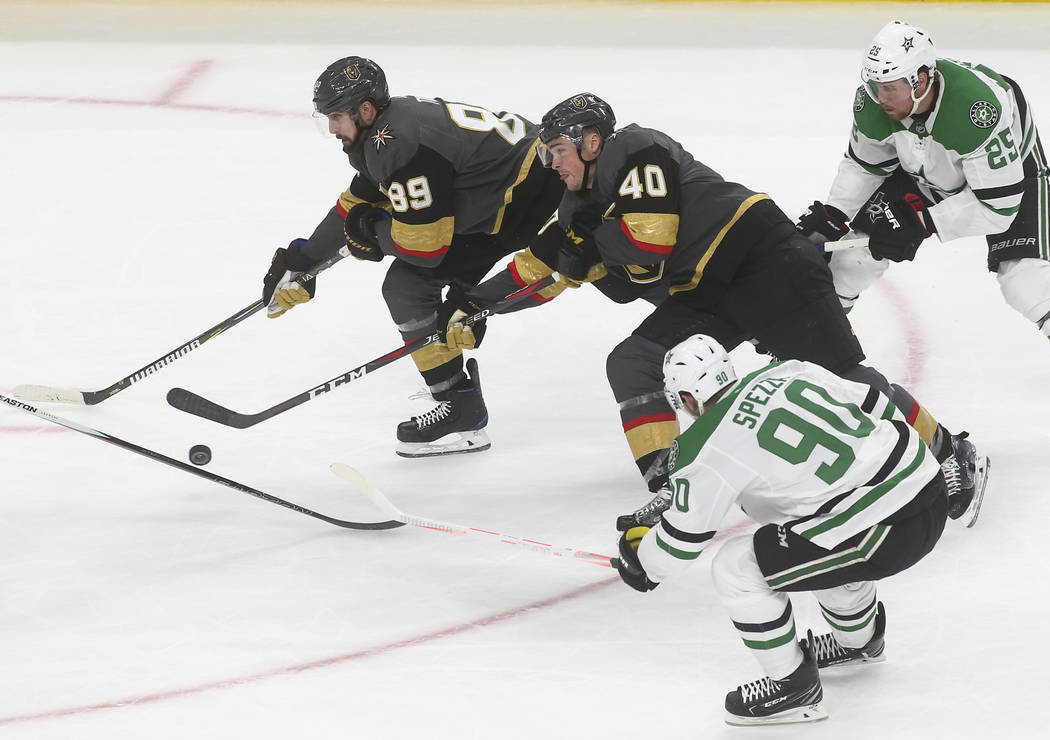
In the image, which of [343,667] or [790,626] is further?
[343,667]

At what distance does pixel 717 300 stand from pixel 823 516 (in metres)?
0.98

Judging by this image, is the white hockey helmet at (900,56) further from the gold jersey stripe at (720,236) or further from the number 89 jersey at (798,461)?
the number 89 jersey at (798,461)

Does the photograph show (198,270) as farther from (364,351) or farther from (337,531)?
(337,531)

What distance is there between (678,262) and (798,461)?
3.30 ft

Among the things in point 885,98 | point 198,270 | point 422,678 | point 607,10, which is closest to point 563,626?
point 422,678

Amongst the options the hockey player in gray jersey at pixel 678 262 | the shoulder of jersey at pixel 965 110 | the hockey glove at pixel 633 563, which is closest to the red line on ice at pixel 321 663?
the hockey player in gray jersey at pixel 678 262

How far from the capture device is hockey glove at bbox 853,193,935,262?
352 centimetres

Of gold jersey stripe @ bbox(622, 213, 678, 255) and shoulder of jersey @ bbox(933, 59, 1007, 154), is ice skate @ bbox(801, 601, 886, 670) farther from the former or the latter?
shoulder of jersey @ bbox(933, 59, 1007, 154)

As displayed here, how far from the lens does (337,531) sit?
3418 millimetres

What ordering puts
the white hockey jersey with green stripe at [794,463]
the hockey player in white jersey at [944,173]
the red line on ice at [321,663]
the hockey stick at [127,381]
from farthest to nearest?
the hockey stick at [127,381] → the hockey player in white jersey at [944,173] → the red line on ice at [321,663] → the white hockey jersey with green stripe at [794,463]

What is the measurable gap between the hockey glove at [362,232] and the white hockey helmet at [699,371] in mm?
1531

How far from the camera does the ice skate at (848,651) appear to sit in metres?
2.71

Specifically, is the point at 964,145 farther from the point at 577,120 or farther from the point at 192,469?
the point at 192,469

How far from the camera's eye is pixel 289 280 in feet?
12.8
